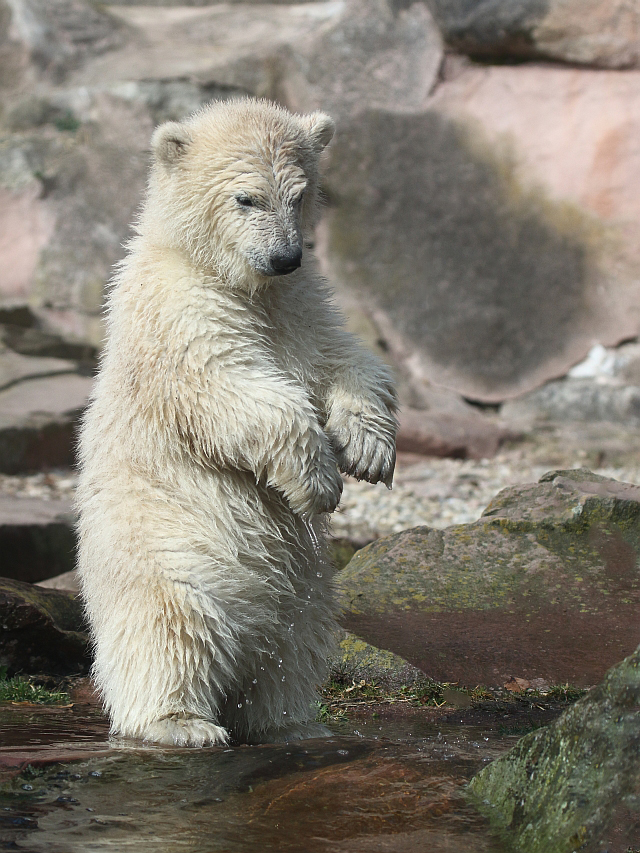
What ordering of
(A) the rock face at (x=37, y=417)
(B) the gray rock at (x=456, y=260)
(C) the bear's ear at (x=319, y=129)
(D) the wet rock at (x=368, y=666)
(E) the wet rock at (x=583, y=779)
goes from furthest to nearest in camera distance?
(B) the gray rock at (x=456, y=260)
(A) the rock face at (x=37, y=417)
(D) the wet rock at (x=368, y=666)
(C) the bear's ear at (x=319, y=129)
(E) the wet rock at (x=583, y=779)

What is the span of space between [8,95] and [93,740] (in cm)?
970

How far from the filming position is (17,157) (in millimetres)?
11039

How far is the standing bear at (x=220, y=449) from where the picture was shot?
3.40m

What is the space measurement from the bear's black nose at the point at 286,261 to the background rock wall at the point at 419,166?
7.02m

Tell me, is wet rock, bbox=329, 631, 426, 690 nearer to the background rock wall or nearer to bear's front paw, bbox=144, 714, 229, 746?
bear's front paw, bbox=144, 714, 229, 746

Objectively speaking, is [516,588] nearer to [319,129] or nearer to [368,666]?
[368,666]

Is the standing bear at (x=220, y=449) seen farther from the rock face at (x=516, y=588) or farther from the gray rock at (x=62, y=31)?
the gray rock at (x=62, y=31)

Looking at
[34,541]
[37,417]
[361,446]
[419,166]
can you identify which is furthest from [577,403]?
[361,446]

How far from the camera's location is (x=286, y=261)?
3455mm

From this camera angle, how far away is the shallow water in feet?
7.67

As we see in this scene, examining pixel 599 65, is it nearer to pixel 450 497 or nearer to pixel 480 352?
pixel 480 352

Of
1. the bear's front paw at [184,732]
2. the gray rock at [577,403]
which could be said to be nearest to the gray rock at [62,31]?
the gray rock at [577,403]

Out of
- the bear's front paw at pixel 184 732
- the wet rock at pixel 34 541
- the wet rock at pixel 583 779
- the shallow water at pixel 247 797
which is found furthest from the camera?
the wet rock at pixel 34 541

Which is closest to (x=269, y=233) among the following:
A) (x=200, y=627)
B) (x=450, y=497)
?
(x=200, y=627)
